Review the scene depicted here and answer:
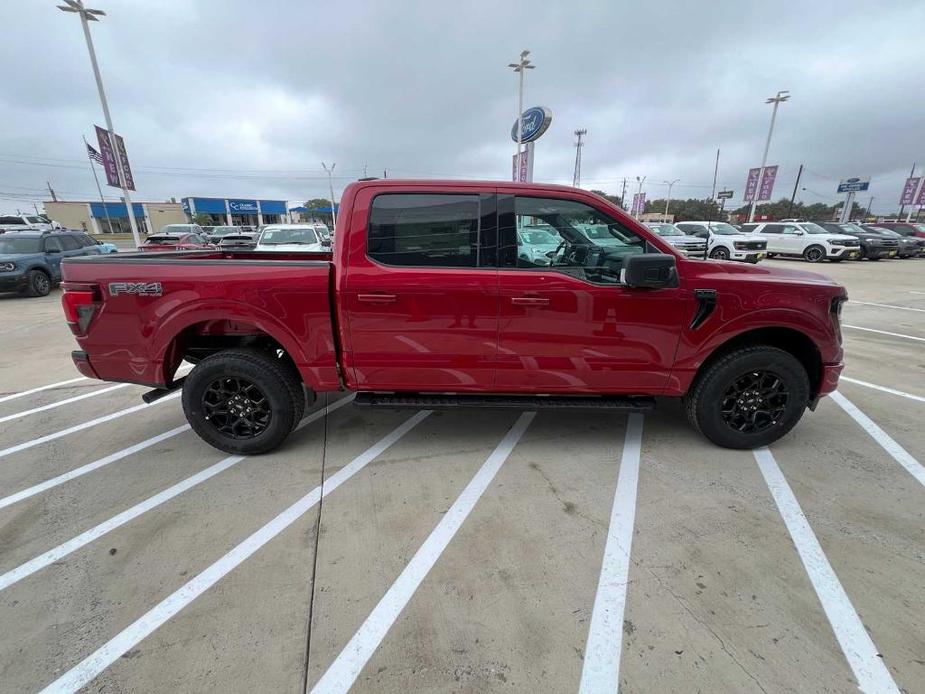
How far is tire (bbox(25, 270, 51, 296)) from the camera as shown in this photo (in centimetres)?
1039

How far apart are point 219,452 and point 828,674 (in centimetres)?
377

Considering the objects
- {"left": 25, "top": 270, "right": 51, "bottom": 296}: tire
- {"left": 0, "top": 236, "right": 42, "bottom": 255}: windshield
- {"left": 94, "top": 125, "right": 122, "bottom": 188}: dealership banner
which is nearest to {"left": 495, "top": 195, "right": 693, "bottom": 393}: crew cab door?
{"left": 25, "top": 270, "right": 51, "bottom": 296}: tire

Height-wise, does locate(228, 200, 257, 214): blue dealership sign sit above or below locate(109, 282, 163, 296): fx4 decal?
above

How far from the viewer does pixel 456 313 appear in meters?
2.82

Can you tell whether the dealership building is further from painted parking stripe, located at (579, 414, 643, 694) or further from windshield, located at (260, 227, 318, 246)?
painted parking stripe, located at (579, 414, 643, 694)

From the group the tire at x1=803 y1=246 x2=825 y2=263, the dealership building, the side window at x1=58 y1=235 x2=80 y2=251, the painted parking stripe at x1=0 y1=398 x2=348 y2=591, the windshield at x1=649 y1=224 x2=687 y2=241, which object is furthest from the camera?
the dealership building

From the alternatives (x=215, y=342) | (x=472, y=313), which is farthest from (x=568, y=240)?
(x=215, y=342)

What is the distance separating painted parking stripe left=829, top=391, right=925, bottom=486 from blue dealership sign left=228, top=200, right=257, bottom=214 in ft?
230

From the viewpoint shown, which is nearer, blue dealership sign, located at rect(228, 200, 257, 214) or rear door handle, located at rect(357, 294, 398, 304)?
rear door handle, located at rect(357, 294, 398, 304)

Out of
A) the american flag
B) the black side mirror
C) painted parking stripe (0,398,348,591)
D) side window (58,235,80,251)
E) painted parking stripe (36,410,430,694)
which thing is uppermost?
the american flag

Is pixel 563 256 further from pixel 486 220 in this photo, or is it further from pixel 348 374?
pixel 348 374

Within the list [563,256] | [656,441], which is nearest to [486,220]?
[563,256]

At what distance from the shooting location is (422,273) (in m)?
2.78

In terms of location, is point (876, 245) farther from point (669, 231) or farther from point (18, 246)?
point (18, 246)
